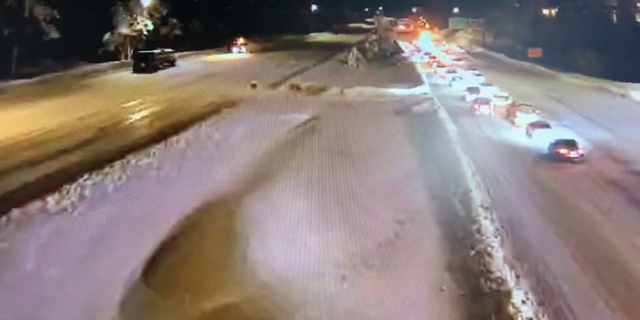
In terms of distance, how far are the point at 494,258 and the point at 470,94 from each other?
92.2 feet

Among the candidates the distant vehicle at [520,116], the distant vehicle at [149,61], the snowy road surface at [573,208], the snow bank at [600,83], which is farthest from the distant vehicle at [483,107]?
the distant vehicle at [149,61]

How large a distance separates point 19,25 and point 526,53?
174 ft

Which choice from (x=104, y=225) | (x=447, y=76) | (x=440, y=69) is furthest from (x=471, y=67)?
(x=104, y=225)

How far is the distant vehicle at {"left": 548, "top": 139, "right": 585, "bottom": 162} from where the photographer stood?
29422 millimetres

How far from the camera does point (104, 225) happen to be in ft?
65.1

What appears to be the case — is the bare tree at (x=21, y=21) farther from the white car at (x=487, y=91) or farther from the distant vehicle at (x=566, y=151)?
the distant vehicle at (x=566, y=151)

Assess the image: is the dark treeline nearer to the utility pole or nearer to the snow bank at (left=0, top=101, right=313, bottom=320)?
the utility pole

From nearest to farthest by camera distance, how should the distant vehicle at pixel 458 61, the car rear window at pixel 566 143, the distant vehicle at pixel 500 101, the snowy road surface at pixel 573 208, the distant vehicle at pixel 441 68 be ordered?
the snowy road surface at pixel 573 208 → the car rear window at pixel 566 143 → the distant vehicle at pixel 500 101 → the distant vehicle at pixel 441 68 → the distant vehicle at pixel 458 61

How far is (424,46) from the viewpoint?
8556cm

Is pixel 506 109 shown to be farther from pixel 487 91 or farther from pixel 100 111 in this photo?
pixel 100 111

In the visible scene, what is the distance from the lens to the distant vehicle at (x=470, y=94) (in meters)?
44.8

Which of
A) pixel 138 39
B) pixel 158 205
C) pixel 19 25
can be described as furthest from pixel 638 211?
pixel 138 39

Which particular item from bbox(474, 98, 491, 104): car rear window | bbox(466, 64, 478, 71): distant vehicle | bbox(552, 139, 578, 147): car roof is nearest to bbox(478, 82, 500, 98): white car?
bbox(474, 98, 491, 104): car rear window

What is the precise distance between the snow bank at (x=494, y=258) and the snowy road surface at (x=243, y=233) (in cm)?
75
